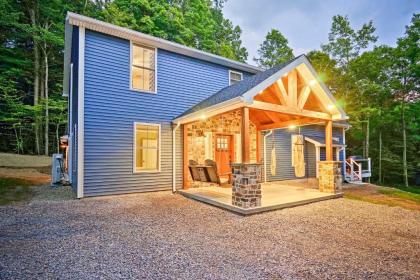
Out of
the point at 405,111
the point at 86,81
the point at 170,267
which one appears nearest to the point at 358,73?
the point at 405,111

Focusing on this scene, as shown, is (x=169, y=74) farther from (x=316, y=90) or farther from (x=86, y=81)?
(x=316, y=90)

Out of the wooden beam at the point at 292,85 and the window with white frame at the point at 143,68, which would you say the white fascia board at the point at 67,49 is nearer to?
the window with white frame at the point at 143,68

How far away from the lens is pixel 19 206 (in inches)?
220

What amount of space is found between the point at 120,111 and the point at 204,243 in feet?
17.3

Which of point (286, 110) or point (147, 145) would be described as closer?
point (286, 110)

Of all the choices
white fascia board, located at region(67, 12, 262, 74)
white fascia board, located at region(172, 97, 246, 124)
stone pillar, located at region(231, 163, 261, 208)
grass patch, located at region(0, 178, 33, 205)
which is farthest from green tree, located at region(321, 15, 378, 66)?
A: grass patch, located at region(0, 178, 33, 205)

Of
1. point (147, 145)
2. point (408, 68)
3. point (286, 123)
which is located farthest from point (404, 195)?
point (408, 68)

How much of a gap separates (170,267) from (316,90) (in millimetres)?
6358

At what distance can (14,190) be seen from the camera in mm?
7789

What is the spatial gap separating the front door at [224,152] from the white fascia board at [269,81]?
3.86 m

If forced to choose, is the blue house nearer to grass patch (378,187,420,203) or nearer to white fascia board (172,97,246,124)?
white fascia board (172,97,246,124)

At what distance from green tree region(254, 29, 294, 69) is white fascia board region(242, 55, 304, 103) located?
18720mm

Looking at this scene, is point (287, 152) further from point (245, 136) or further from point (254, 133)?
point (245, 136)

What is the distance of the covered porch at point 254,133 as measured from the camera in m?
5.22
